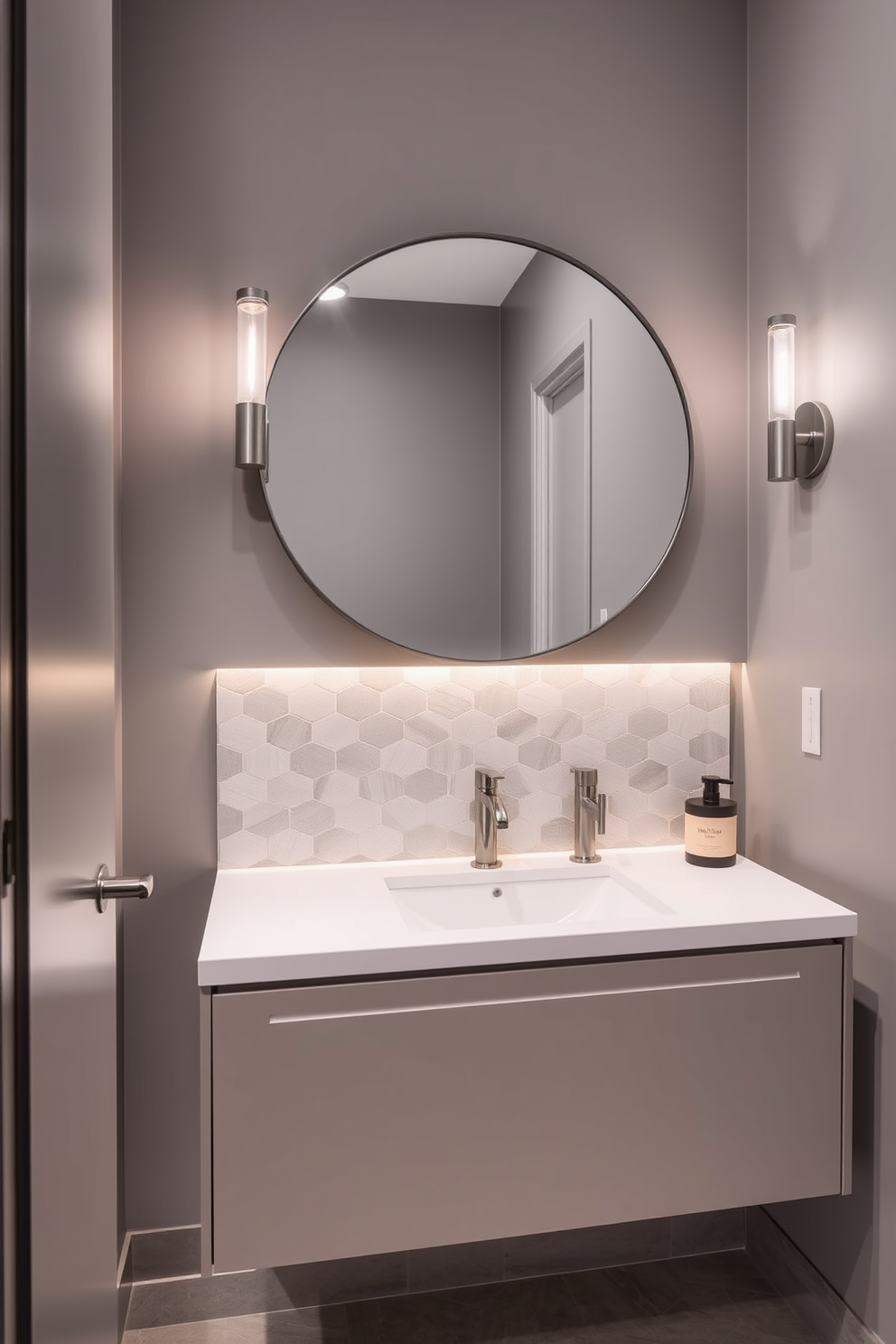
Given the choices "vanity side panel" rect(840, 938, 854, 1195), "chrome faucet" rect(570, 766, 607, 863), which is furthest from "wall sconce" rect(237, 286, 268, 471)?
"vanity side panel" rect(840, 938, 854, 1195)

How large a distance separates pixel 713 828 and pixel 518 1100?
66cm

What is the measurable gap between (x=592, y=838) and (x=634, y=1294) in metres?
0.89

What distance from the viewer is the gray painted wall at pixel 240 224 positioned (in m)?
1.74

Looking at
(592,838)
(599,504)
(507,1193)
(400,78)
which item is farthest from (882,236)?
(507,1193)

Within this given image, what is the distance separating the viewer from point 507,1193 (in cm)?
138

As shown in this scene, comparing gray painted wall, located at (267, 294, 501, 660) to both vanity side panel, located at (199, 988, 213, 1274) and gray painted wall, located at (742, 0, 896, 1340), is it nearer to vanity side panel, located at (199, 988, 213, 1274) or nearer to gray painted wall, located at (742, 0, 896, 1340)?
gray painted wall, located at (742, 0, 896, 1340)

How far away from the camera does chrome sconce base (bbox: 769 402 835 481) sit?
5.45 ft

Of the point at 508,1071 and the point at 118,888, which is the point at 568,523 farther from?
the point at 118,888

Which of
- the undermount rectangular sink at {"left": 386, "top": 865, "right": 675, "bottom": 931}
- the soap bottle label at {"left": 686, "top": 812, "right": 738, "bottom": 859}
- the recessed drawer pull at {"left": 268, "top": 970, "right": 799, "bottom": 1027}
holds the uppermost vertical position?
the soap bottle label at {"left": 686, "top": 812, "right": 738, "bottom": 859}

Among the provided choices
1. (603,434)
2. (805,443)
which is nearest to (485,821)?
(603,434)

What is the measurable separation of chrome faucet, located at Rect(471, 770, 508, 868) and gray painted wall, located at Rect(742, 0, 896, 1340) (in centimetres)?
57

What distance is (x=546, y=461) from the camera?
6.11 ft

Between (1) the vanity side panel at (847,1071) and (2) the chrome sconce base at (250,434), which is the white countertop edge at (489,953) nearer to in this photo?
(1) the vanity side panel at (847,1071)

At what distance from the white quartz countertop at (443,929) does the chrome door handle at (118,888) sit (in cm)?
31
